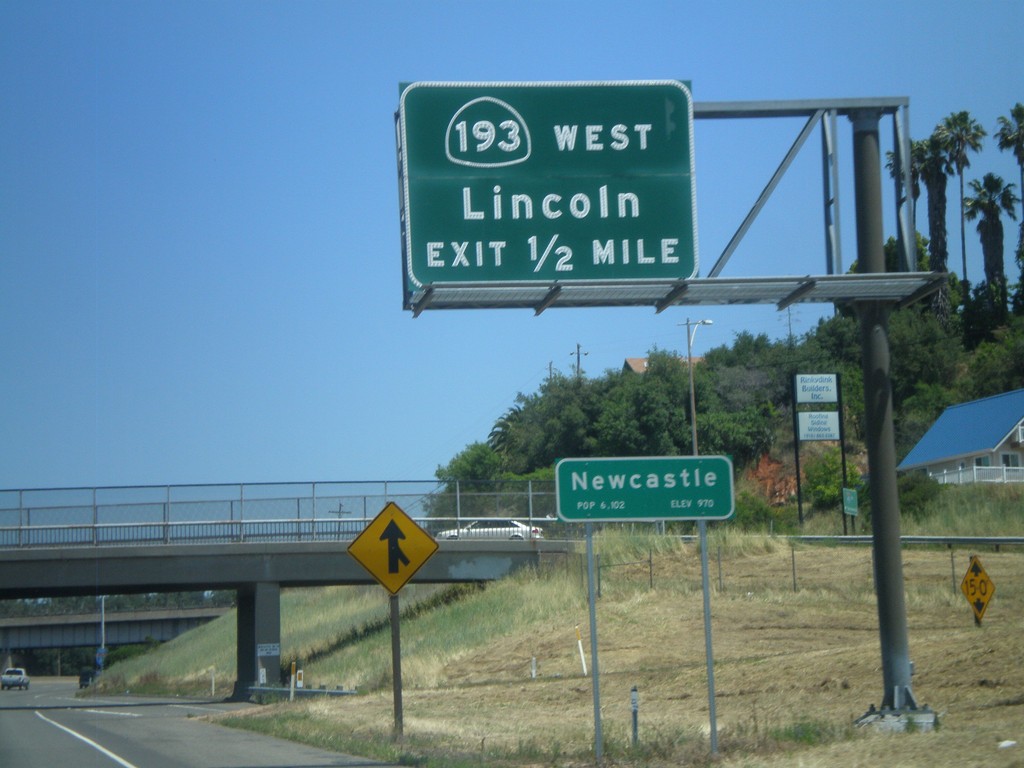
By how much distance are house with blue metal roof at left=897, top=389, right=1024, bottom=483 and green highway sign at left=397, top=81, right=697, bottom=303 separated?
48.2 m

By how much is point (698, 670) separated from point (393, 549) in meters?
10.6

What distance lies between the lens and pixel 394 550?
1772 centimetres

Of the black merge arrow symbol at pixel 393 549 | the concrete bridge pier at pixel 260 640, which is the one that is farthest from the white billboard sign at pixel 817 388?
the black merge arrow symbol at pixel 393 549

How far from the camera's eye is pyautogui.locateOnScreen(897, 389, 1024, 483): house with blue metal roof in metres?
57.6

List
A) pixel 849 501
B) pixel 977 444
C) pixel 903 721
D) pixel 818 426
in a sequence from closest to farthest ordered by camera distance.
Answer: pixel 903 721 → pixel 849 501 → pixel 818 426 → pixel 977 444

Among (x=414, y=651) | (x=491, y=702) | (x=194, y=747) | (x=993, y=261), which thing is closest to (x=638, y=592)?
(x=414, y=651)

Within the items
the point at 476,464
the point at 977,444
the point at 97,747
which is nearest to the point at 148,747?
the point at 97,747

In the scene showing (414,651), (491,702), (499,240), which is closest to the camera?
(499,240)

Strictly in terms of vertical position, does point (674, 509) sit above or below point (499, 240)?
below

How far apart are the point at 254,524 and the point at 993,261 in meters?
52.5

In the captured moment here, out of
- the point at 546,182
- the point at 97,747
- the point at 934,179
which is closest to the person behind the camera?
the point at 546,182

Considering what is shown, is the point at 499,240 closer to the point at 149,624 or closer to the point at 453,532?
the point at 453,532

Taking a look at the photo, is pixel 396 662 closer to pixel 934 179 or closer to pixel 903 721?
pixel 903 721

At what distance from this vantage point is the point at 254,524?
43000 millimetres
